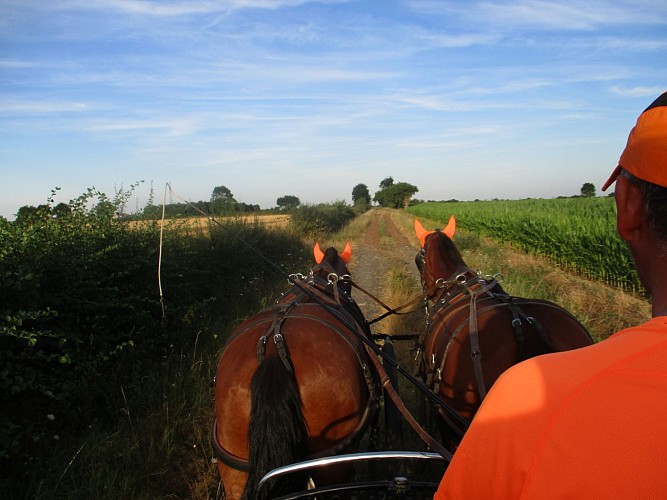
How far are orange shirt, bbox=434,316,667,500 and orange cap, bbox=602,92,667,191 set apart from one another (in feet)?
0.81

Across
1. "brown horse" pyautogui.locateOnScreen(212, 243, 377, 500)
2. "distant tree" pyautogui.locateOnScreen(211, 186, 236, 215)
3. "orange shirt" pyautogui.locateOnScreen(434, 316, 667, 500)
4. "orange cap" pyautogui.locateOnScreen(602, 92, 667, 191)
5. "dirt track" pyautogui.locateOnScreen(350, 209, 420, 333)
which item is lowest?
"dirt track" pyautogui.locateOnScreen(350, 209, 420, 333)

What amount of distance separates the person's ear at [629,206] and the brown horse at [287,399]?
143 centimetres

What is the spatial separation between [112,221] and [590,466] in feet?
20.0

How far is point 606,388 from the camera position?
0.56 m

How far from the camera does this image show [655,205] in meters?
0.74

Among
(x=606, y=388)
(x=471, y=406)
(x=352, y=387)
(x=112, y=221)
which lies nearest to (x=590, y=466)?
(x=606, y=388)

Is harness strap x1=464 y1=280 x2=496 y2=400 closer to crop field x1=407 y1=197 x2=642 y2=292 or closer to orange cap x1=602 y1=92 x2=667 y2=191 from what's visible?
orange cap x1=602 y1=92 x2=667 y2=191

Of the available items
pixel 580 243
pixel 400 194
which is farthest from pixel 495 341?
pixel 400 194

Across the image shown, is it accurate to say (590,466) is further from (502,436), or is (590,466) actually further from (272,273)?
(272,273)

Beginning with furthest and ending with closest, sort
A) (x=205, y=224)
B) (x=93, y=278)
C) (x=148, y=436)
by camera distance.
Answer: (x=205, y=224) → (x=93, y=278) → (x=148, y=436)

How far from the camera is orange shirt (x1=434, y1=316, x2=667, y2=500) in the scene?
0.52 meters

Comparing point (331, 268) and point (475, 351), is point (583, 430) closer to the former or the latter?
point (475, 351)

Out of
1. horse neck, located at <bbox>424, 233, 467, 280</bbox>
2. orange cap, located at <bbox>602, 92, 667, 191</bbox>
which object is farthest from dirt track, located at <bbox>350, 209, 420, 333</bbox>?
orange cap, located at <bbox>602, 92, 667, 191</bbox>

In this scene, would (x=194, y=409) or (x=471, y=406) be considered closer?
(x=471, y=406)
